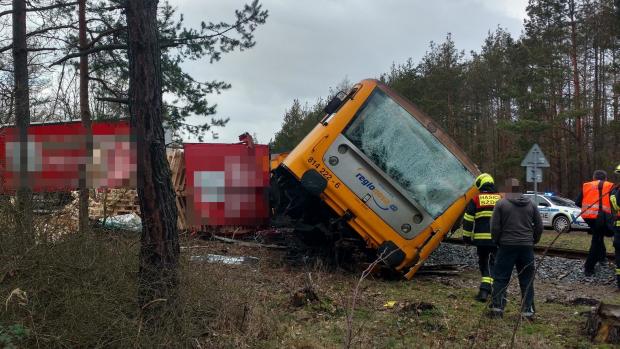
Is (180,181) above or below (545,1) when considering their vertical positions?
below

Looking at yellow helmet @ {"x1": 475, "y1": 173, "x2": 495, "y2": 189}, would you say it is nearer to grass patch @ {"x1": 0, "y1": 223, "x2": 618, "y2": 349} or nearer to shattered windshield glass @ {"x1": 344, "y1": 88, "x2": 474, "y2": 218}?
shattered windshield glass @ {"x1": 344, "y1": 88, "x2": 474, "y2": 218}

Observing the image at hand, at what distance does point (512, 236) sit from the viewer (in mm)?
5488

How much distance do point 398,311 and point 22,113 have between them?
476 cm

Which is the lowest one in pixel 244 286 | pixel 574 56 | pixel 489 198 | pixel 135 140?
pixel 244 286

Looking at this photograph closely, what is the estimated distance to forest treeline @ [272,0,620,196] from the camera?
89.5 ft

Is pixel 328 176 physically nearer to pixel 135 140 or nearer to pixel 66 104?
pixel 135 140

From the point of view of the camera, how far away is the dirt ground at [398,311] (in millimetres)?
4359

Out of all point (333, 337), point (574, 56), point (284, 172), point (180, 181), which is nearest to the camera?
point (333, 337)

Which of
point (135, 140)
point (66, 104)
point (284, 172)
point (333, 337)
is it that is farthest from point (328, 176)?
point (66, 104)

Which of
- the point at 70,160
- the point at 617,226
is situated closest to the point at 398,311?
the point at 70,160

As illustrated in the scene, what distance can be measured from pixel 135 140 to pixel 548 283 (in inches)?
240

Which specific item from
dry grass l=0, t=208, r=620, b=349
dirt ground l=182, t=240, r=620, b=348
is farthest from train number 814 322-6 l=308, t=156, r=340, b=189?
dry grass l=0, t=208, r=620, b=349

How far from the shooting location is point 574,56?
27.6 m

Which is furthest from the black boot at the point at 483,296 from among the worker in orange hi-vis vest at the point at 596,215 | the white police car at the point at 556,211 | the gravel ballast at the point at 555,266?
the white police car at the point at 556,211
